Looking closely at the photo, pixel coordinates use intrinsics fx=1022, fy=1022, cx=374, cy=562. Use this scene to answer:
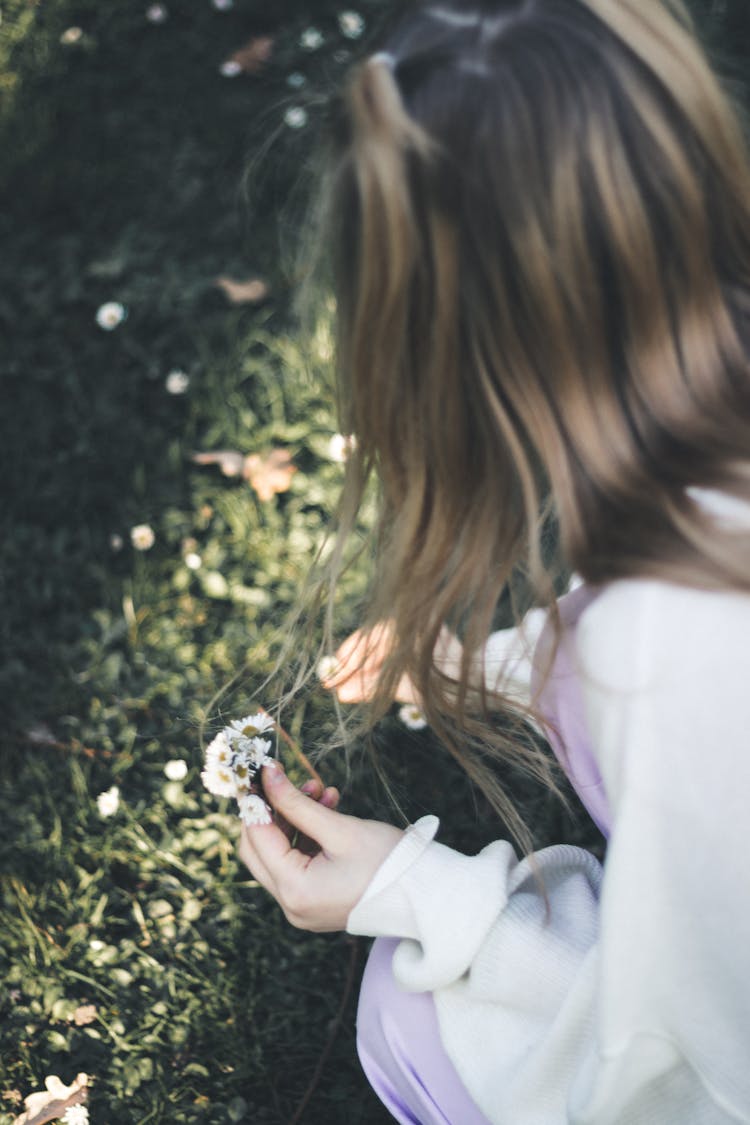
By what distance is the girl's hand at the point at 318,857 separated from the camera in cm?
121

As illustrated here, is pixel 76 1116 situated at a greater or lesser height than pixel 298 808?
lesser

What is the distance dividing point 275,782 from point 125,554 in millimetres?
958

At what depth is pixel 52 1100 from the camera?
5.06 feet

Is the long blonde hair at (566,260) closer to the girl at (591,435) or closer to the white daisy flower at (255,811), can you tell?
the girl at (591,435)

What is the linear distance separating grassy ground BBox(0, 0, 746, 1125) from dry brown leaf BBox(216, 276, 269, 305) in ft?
0.06

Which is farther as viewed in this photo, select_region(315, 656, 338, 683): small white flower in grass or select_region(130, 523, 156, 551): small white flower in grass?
select_region(130, 523, 156, 551): small white flower in grass

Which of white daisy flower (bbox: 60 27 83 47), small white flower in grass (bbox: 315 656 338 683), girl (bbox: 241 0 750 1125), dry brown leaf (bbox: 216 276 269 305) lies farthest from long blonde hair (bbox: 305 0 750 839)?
white daisy flower (bbox: 60 27 83 47)

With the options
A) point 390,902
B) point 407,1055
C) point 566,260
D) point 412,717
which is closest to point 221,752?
point 390,902

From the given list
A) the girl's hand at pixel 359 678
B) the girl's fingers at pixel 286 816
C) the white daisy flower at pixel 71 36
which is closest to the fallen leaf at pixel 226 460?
the girl's hand at pixel 359 678

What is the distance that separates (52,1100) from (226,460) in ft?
4.00

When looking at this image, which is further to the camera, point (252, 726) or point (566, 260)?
point (252, 726)

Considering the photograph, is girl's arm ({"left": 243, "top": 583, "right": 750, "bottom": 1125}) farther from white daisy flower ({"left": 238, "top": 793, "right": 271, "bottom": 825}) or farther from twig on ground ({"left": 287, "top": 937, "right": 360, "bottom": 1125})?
twig on ground ({"left": 287, "top": 937, "right": 360, "bottom": 1125})

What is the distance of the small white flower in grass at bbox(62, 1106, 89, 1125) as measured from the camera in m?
1.51

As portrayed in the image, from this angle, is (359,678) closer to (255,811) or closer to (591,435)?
(255,811)
